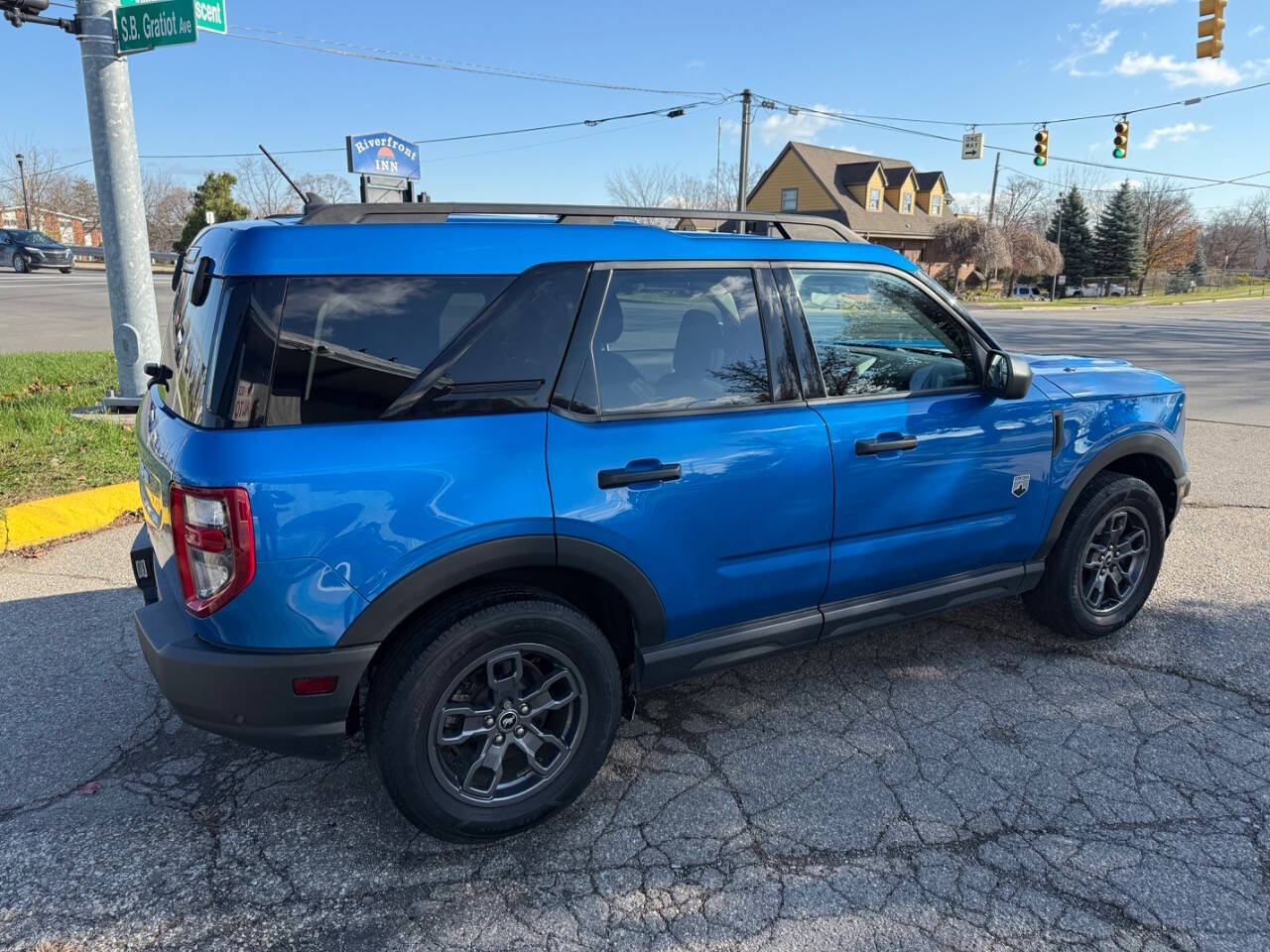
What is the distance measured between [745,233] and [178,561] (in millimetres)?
2276

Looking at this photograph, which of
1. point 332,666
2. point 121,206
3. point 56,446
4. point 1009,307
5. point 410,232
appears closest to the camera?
point 332,666

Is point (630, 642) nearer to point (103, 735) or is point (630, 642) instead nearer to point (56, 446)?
point (103, 735)

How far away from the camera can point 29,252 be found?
3122 cm

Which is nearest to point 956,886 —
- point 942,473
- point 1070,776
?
point 1070,776

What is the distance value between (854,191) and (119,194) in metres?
48.5

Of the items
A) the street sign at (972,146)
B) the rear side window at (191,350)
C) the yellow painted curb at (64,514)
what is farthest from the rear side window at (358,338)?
the street sign at (972,146)

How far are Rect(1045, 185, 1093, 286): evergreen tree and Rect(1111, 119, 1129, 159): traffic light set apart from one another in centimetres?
4118

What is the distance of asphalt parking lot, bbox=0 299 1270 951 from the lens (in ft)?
7.56

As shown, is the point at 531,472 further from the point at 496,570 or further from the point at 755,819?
the point at 755,819

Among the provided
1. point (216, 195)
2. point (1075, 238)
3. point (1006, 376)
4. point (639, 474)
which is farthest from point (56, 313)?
point (1075, 238)

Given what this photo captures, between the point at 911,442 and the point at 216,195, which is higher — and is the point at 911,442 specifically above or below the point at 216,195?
below

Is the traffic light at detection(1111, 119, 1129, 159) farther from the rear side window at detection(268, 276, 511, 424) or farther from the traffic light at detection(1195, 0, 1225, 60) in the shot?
the rear side window at detection(268, 276, 511, 424)

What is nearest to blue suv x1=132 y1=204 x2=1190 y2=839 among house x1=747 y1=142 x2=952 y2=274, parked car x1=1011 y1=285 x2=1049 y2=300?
house x1=747 y1=142 x2=952 y2=274

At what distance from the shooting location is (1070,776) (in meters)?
2.94
